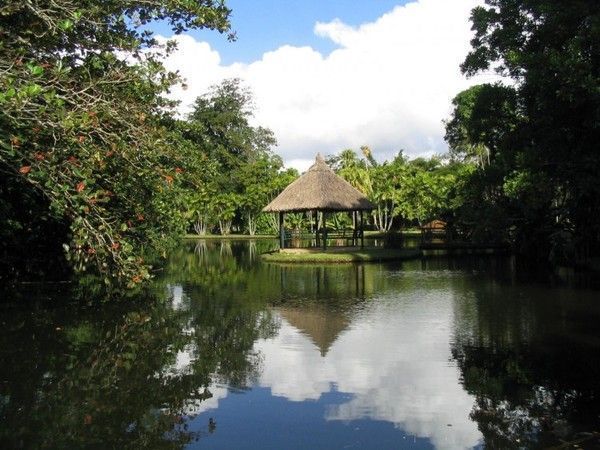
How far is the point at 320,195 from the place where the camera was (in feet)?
88.0

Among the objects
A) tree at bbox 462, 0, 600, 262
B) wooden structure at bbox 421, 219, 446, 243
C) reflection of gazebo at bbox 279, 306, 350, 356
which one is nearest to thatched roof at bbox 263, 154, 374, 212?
wooden structure at bbox 421, 219, 446, 243

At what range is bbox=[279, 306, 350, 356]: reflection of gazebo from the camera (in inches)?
378

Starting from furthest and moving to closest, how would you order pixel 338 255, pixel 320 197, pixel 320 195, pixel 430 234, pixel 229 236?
pixel 229 236
pixel 430 234
pixel 320 195
pixel 320 197
pixel 338 255

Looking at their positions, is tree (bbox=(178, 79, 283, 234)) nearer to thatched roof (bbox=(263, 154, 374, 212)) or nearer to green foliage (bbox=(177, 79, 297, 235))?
green foliage (bbox=(177, 79, 297, 235))

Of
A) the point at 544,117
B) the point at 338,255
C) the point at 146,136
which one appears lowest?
the point at 338,255

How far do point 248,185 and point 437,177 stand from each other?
14.2m

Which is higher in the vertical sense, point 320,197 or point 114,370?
point 320,197

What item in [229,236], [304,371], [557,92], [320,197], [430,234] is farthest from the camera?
[229,236]

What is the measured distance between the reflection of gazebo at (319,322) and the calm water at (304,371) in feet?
0.14

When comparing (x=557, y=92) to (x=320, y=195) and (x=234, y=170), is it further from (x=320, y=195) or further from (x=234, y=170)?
(x=234, y=170)

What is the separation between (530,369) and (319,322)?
13.8 feet

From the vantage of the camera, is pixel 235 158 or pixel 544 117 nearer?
pixel 544 117

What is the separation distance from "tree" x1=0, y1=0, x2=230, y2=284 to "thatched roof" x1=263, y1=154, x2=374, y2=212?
18145mm

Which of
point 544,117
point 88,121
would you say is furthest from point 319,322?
point 544,117
